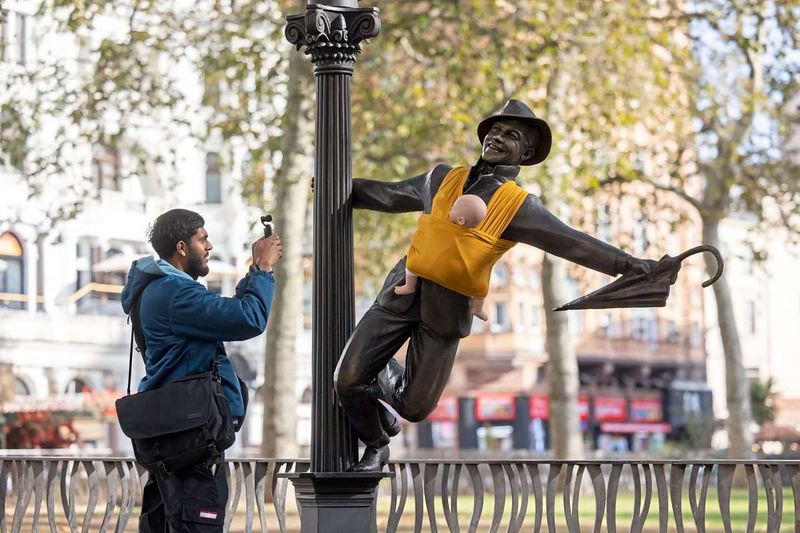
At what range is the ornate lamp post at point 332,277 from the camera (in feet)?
23.6

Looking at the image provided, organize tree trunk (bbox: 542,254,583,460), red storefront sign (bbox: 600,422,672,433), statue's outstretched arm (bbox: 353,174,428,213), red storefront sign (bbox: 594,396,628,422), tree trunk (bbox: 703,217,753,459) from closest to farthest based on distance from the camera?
statue's outstretched arm (bbox: 353,174,428,213)
tree trunk (bbox: 542,254,583,460)
tree trunk (bbox: 703,217,753,459)
red storefront sign (bbox: 594,396,628,422)
red storefront sign (bbox: 600,422,672,433)

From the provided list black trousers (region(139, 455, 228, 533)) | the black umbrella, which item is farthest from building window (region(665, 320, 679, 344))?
black trousers (region(139, 455, 228, 533))

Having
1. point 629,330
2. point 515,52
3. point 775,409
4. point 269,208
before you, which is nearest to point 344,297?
point 515,52

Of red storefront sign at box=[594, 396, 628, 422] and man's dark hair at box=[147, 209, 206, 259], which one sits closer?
man's dark hair at box=[147, 209, 206, 259]

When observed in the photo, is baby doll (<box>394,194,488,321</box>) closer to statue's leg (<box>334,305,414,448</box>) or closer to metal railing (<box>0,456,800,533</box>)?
statue's leg (<box>334,305,414,448</box>)

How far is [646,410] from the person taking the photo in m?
73.1

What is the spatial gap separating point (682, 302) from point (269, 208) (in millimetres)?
45025

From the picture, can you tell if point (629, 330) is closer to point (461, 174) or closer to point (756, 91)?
point (756, 91)

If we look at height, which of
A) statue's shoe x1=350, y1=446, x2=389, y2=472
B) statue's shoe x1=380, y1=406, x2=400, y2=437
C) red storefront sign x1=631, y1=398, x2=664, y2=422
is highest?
statue's shoe x1=380, y1=406, x2=400, y2=437

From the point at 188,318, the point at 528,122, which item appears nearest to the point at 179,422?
the point at 188,318

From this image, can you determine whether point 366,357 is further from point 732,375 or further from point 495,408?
point 495,408

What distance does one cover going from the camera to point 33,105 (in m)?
27.7

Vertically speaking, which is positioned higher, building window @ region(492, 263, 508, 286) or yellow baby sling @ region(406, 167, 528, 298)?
building window @ region(492, 263, 508, 286)

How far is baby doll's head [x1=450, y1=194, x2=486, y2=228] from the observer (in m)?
6.76
